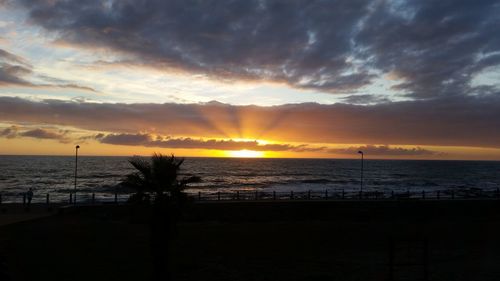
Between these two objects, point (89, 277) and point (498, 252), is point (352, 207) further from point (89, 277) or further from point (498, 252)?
point (89, 277)

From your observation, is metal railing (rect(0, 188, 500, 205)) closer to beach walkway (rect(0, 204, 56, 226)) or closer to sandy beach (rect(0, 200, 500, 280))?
beach walkway (rect(0, 204, 56, 226))

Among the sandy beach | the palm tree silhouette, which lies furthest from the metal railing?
the palm tree silhouette

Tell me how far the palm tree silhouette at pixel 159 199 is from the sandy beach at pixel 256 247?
150 centimetres

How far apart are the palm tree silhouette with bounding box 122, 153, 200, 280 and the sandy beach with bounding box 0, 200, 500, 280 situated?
4.93 ft

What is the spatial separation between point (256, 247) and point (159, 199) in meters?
9.99

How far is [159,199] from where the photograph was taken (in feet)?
54.2

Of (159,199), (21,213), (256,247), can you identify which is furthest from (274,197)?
(159,199)

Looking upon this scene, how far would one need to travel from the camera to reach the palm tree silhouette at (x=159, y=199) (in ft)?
54.1

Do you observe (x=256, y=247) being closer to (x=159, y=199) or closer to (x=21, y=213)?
A: (x=159, y=199)

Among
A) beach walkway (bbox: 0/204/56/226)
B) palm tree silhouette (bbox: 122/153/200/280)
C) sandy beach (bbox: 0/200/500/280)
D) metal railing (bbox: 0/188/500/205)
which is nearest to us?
palm tree silhouette (bbox: 122/153/200/280)

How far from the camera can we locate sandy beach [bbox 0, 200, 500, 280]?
63.1 ft

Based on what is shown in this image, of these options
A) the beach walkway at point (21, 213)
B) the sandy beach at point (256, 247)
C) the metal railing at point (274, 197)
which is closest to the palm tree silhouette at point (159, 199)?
the sandy beach at point (256, 247)

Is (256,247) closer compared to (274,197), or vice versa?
(256,247)

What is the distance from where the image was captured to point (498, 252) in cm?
2384
